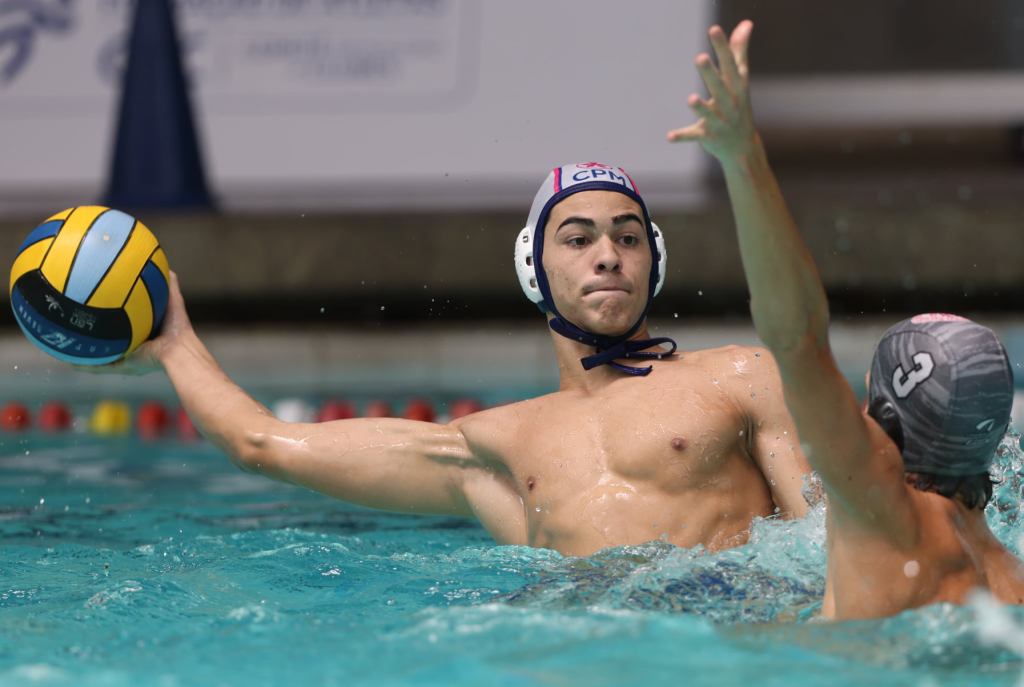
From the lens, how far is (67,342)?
339 cm

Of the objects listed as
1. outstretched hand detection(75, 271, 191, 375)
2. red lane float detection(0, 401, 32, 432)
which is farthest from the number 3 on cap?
red lane float detection(0, 401, 32, 432)

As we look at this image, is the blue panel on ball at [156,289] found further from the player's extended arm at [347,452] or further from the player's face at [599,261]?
the player's face at [599,261]

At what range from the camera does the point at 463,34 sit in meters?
7.93

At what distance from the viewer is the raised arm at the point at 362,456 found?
327cm

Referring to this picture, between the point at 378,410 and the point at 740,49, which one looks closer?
the point at 740,49

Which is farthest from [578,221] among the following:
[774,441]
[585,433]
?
[774,441]

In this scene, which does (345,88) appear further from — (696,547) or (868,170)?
(696,547)

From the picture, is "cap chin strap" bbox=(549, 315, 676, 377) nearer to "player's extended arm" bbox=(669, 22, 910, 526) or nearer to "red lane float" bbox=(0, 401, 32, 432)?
"player's extended arm" bbox=(669, 22, 910, 526)

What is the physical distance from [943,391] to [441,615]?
104cm

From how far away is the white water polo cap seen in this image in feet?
10.6

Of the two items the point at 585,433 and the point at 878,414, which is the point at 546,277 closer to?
the point at 585,433

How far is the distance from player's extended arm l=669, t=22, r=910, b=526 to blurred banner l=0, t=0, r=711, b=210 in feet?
19.1

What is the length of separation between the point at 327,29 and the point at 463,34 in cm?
79

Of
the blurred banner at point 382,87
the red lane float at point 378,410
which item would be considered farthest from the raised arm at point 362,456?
the blurred banner at point 382,87
